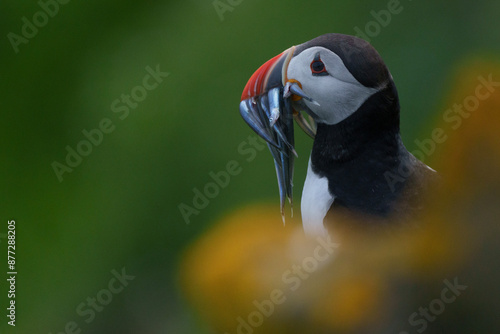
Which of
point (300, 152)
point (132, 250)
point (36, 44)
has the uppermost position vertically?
point (36, 44)

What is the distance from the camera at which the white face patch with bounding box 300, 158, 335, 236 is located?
74cm

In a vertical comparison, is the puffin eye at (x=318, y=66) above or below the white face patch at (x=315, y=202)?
above

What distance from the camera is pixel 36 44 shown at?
543 millimetres

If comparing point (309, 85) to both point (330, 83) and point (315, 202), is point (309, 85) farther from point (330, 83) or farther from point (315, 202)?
point (315, 202)

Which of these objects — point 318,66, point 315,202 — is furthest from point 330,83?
point 315,202

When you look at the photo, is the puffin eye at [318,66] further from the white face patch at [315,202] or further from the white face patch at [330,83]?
the white face patch at [315,202]

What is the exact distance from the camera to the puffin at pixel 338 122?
71cm

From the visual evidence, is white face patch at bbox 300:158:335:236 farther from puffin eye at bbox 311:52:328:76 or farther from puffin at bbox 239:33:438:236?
puffin eye at bbox 311:52:328:76

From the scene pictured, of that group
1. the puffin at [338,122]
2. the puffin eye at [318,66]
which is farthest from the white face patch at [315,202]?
the puffin eye at [318,66]

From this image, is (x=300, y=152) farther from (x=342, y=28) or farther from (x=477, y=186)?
(x=477, y=186)

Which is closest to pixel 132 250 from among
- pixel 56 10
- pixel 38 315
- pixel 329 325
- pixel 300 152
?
pixel 38 315

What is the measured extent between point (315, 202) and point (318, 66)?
0.16 metres

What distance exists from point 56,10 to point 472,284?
0.48 m

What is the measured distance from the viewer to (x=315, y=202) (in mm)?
771
